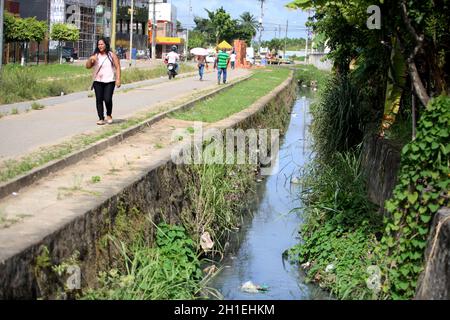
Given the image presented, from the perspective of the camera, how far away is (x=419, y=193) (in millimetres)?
6926

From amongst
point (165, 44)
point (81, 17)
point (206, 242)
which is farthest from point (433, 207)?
point (165, 44)

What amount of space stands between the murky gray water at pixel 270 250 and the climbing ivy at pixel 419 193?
1765 millimetres

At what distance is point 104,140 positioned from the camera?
1188cm

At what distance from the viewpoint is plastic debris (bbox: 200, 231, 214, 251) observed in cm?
1026

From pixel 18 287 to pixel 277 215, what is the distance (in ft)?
26.5

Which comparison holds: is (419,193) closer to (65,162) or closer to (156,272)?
(156,272)

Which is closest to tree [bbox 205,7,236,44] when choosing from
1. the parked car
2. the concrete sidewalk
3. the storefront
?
the storefront

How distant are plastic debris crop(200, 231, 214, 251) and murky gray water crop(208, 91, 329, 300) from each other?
0.31m

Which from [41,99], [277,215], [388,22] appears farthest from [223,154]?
[41,99]

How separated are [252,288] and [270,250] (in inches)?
86.5

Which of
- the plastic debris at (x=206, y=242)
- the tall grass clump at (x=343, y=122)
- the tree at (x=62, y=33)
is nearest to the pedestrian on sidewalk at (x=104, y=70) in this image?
the tall grass clump at (x=343, y=122)
